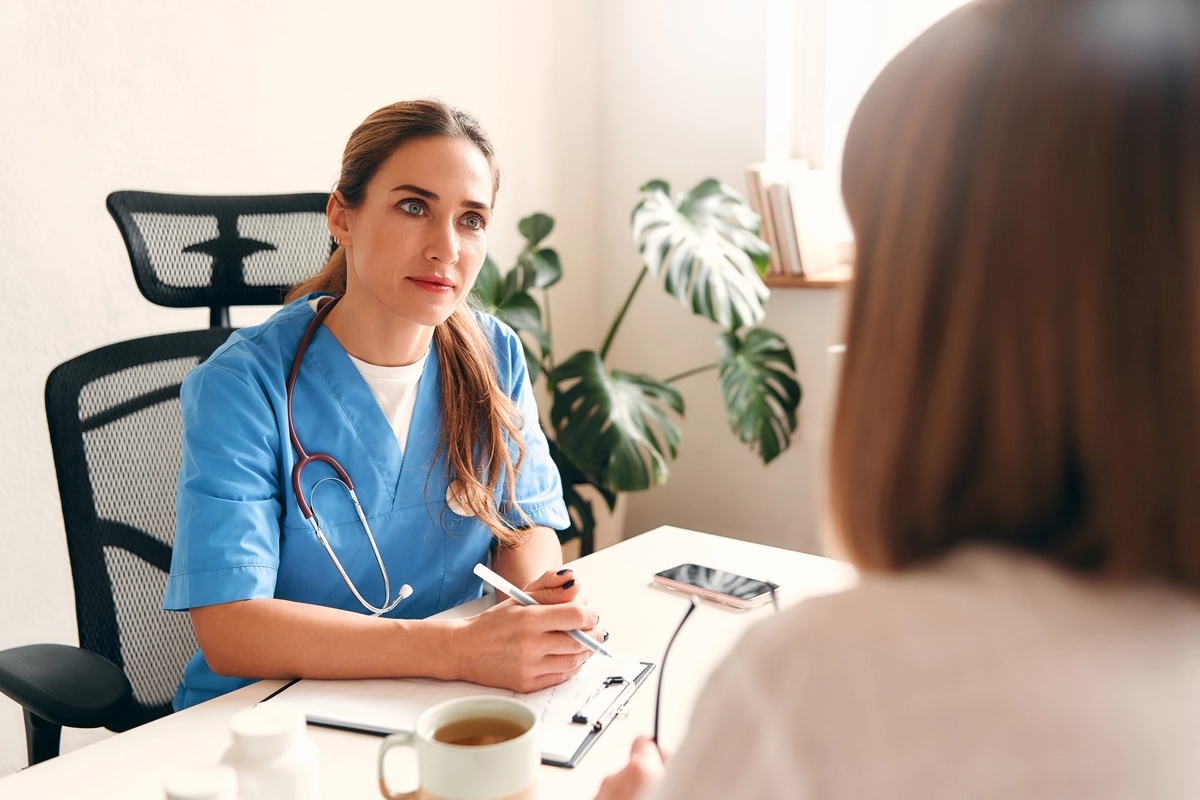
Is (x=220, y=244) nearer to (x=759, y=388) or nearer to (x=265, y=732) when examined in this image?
(x=265, y=732)

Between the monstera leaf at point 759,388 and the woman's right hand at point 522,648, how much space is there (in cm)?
146

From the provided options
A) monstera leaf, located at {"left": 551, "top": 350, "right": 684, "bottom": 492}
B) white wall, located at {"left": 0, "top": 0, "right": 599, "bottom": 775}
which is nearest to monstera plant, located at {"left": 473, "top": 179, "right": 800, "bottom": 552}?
monstera leaf, located at {"left": 551, "top": 350, "right": 684, "bottom": 492}

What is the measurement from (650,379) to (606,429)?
286 mm

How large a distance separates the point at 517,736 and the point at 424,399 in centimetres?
73

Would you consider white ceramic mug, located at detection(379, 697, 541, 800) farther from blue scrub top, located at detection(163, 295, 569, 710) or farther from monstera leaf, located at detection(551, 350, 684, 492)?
monstera leaf, located at detection(551, 350, 684, 492)

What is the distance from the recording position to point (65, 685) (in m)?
1.04

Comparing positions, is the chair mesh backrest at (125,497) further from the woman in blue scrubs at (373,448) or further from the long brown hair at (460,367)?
the long brown hair at (460,367)

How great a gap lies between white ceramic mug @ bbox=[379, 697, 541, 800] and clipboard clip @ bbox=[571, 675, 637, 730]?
24cm

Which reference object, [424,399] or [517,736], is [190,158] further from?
[517,736]

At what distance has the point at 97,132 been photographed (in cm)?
190

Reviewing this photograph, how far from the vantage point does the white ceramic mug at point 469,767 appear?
0.60 metres

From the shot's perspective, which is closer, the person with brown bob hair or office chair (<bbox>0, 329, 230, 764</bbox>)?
the person with brown bob hair

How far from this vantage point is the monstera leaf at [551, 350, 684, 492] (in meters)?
2.22

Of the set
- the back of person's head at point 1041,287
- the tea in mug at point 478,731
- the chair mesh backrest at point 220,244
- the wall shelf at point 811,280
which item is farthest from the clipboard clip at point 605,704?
the wall shelf at point 811,280
